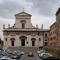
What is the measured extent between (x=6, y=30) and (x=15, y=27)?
16.7ft

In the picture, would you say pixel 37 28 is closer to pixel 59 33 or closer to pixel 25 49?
pixel 25 49

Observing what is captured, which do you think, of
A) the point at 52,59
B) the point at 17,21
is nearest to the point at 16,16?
the point at 17,21

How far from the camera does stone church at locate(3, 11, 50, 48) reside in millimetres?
138375

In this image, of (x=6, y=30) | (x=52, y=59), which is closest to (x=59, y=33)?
(x=52, y=59)

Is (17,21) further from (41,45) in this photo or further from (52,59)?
(52,59)

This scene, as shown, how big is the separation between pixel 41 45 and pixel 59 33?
4631 cm

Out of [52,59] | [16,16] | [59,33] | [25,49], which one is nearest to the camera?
[52,59]

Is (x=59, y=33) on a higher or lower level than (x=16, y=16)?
lower

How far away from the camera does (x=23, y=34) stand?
13888 centimetres

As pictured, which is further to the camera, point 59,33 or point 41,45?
point 41,45

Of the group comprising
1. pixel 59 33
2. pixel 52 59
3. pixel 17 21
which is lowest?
pixel 52 59

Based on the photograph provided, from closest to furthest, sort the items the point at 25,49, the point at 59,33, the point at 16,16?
1. the point at 59,33
2. the point at 25,49
3. the point at 16,16

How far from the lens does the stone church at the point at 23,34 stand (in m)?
138

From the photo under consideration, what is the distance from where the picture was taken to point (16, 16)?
140375mm
